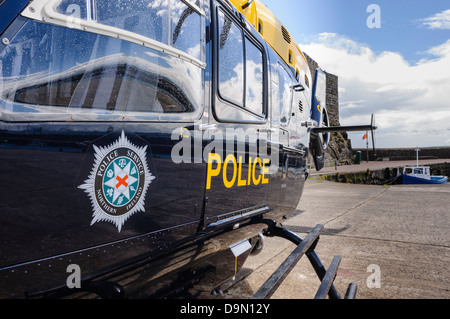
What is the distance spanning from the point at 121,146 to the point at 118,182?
0.14m

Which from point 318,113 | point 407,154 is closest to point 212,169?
point 318,113

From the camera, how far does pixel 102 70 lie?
1349 mm

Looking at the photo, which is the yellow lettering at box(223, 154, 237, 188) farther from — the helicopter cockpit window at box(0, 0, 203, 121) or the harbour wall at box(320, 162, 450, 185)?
the harbour wall at box(320, 162, 450, 185)

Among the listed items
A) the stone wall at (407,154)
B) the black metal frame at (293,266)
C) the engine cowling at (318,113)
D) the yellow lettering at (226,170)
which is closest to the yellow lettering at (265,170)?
the black metal frame at (293,266)

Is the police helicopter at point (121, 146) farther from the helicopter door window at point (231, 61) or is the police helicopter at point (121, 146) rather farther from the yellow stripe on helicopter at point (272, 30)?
the yellow stripe on helicopter at point (272, 30)

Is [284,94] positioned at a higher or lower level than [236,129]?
higher

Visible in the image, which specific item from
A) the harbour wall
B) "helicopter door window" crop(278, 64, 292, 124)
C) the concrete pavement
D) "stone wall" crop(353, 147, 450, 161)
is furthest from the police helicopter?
"stone wall" crop(353, 147, 450, 161)

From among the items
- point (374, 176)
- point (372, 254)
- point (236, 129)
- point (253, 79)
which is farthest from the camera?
point (374, 176)

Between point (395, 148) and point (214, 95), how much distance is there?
42.6m

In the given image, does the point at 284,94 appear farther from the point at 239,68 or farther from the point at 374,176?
the point at 374,176

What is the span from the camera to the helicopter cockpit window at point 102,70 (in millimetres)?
1104

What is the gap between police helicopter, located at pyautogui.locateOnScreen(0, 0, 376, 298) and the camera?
1078 millimetres

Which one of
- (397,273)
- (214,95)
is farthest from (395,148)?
(214,95)

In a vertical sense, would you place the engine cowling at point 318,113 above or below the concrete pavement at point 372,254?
above
